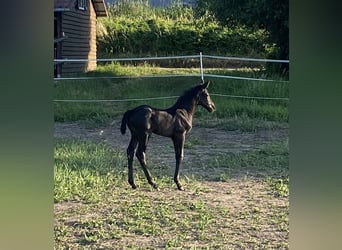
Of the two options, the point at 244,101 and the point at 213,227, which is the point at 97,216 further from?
the point at 244,101

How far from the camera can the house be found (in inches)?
271

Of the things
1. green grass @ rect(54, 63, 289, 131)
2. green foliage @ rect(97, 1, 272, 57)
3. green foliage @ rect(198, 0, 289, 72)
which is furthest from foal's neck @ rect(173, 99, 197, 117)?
green foliage @ rect(198, 0, 289, 72)

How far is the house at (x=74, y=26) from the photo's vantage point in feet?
22.6

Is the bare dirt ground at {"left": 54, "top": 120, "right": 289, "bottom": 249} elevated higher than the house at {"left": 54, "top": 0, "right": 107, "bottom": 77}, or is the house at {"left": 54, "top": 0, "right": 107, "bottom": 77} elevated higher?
the house at {"left": 54, "top": 0, "right": 107, "bottom": 77}

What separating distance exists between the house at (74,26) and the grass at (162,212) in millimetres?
3616

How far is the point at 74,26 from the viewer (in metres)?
8.23

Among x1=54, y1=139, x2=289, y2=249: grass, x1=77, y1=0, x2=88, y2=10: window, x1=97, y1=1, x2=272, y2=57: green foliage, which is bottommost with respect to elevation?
x1=54, y1=139, x2=289, y2=249: grass

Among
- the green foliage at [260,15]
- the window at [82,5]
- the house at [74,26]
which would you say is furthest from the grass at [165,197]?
the window at [82,5]

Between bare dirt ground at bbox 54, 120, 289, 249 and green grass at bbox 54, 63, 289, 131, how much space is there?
124mm

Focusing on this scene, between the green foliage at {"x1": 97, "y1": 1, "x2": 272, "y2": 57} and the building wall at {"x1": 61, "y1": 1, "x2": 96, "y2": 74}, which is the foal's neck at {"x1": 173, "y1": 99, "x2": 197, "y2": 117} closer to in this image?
the green foliage at {"x1": 97, "y1": 1, "x2": 272, "y2": 57}
